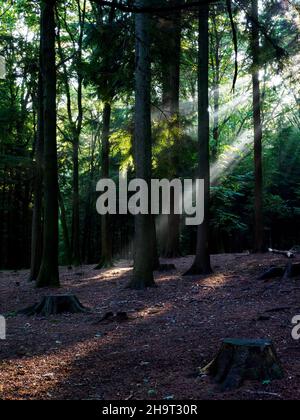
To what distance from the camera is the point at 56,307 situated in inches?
376

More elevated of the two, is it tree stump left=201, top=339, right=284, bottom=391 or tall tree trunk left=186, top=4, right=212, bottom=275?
tall tree trunk left=186, top=4, right=212, bottom=275

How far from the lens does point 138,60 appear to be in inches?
466

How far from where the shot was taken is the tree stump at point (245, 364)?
4641mm

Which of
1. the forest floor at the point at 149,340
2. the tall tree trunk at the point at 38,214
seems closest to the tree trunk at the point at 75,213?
the tall tree trunk at the point at 38,214

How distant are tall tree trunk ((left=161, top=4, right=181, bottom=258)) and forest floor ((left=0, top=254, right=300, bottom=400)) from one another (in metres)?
5.50

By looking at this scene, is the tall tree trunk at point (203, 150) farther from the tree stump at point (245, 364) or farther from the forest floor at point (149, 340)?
the tree stump at point (245, 364)

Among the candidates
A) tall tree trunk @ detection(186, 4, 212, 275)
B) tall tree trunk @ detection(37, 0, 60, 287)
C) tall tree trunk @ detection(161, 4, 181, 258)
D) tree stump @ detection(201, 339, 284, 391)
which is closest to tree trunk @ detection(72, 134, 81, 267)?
tall tree trunk @ detection(161, 4, 181, 258)

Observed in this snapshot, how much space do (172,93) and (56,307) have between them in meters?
11.4

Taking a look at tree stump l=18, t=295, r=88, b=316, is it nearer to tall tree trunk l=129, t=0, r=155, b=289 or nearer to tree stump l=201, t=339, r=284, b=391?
tall tree trunk l=129, t=0, r=155, b=289

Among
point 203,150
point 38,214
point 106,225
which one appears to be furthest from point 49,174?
point 106,225

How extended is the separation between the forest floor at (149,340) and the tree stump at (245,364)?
11cm

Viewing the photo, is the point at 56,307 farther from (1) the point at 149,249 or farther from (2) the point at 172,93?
(2) the point at 172,93

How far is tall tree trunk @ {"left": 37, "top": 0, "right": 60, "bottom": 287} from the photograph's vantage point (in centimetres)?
1328
